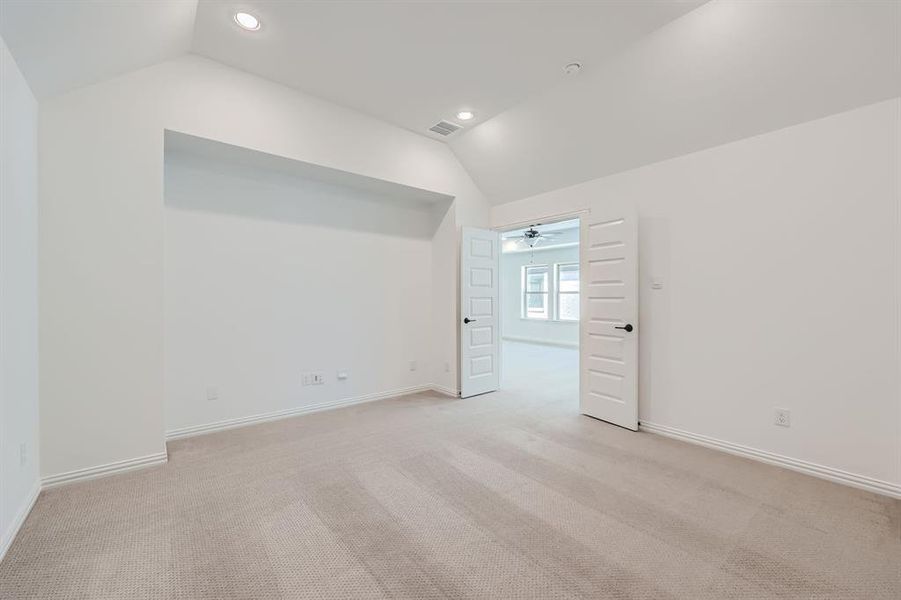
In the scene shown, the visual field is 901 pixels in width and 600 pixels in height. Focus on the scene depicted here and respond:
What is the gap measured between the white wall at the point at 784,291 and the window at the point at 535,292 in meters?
6.69

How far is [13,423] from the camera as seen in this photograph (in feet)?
6.38

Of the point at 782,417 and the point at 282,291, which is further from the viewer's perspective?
the point at 282,291

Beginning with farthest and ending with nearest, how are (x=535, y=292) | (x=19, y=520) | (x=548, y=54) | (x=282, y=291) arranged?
(x=535, y=292), (x=282, y=291), (x=548, y=54), (x=19, y=520)

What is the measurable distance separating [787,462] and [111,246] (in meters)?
5.02

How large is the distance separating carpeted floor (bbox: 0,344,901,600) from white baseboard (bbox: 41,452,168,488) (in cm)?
7

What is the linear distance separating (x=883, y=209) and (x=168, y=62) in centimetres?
499

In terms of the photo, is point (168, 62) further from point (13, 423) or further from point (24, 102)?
point (13, 423)

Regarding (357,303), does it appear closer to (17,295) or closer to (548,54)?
(17,295)

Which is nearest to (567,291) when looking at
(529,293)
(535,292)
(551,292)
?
(551,292)

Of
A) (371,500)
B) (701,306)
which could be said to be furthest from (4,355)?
(701,306)

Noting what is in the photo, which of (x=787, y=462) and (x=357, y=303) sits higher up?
(x=357, y=303)

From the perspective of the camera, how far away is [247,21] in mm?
2543

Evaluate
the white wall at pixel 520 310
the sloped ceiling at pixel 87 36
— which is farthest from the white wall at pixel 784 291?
the white wall at pixel 520 310

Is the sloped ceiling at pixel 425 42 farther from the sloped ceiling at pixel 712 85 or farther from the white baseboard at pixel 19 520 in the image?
the white baseboard at pixel 19 520
